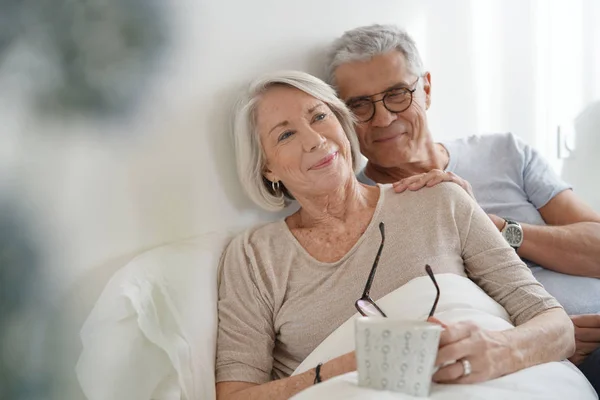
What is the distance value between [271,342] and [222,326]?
9 centimetres

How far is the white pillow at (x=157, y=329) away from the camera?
896mm

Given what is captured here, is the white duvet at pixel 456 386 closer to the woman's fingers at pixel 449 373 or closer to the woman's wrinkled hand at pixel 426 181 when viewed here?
the woman's fingers at pixel 449 373

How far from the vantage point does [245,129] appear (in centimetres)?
130

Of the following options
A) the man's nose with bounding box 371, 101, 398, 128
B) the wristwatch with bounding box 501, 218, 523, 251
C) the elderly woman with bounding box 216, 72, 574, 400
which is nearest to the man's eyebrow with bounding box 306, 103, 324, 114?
the elderly woman with bounding box 216, 72, 574, 400

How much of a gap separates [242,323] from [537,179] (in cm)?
86

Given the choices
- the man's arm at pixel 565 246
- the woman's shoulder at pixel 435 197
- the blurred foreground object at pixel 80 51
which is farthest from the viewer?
the man's arm at pixel 565 246

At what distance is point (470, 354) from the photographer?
942mm

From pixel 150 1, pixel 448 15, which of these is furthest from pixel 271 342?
pixel 448 15

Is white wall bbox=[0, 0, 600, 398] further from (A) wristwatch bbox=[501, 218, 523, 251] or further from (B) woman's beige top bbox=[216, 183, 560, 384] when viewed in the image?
(A) wristwatch bbox=[501, 218, 523, 251]

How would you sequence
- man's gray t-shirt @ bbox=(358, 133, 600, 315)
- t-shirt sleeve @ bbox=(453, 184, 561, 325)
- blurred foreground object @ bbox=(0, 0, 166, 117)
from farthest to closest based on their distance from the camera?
man's gray t-shirt @ bbox=(358, 133, 600, 315) < t-shirt sleeve @ bbox=(453, 184, 561, 325) < blurred foreground object @ bbox=(0, 0, 166, 117)

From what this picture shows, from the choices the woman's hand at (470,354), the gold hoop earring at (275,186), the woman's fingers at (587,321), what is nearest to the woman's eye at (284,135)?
the gold hoop earring at (275,186)

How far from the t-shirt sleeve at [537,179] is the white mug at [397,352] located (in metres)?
0.92

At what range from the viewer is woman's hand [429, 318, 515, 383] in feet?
3.04

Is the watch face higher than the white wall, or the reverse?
the white wall
